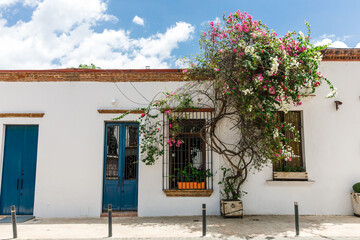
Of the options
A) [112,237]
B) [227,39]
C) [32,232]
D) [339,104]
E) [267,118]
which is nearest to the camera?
[112,237]

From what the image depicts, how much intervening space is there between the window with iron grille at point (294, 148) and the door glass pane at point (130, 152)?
398 cm

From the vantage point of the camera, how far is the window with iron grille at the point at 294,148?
8189mm

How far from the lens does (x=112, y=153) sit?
827 cm

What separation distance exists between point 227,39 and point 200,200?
4.37 metres

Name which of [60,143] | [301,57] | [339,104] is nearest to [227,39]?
[301,57]

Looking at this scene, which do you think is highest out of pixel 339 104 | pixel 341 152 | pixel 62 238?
pixel 339 104

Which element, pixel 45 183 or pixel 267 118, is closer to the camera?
pixel 267 118

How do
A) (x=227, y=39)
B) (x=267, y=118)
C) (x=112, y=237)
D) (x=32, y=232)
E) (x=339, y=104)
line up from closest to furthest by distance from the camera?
(x=112, y=237)
(x=32, y=232)
(x=267, y=118)
(x=227, y=39)
(x=339, y=104)

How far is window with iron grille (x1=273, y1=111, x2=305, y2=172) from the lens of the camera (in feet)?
26.9

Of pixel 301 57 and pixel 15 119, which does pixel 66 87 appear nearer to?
pixel 15 119

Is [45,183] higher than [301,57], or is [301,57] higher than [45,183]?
[301,57]

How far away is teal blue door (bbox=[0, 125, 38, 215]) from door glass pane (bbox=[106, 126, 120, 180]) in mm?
2009

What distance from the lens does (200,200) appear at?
25.9 feet

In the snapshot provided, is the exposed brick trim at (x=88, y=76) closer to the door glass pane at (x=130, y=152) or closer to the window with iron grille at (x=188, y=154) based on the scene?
the window with iron grille at (x=188, y=154)
